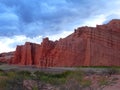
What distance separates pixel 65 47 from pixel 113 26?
10356 mm

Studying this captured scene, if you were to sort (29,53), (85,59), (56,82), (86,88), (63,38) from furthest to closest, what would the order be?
1. (29,53)
2. (63,38)
3. (85,59)
4. (56,82)
5. (86,88)

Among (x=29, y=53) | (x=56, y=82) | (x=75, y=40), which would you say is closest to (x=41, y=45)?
(x=29, y=53)

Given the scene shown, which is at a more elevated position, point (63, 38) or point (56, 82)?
point (63, 38)

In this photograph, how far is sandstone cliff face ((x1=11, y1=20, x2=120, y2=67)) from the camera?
260 feet

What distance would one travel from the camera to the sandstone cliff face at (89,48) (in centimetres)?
7925

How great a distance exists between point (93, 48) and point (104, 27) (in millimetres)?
4736

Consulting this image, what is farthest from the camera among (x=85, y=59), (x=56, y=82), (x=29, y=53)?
(x=29, y=53)

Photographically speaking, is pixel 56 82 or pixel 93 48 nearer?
pixel 56 82

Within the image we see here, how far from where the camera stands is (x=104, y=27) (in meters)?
83.0

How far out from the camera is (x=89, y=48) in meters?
80.4

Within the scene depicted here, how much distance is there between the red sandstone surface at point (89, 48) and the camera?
260 ft

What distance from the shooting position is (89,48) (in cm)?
8038

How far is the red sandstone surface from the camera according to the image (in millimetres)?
79250

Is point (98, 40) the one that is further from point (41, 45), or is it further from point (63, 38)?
point (41, 45)
